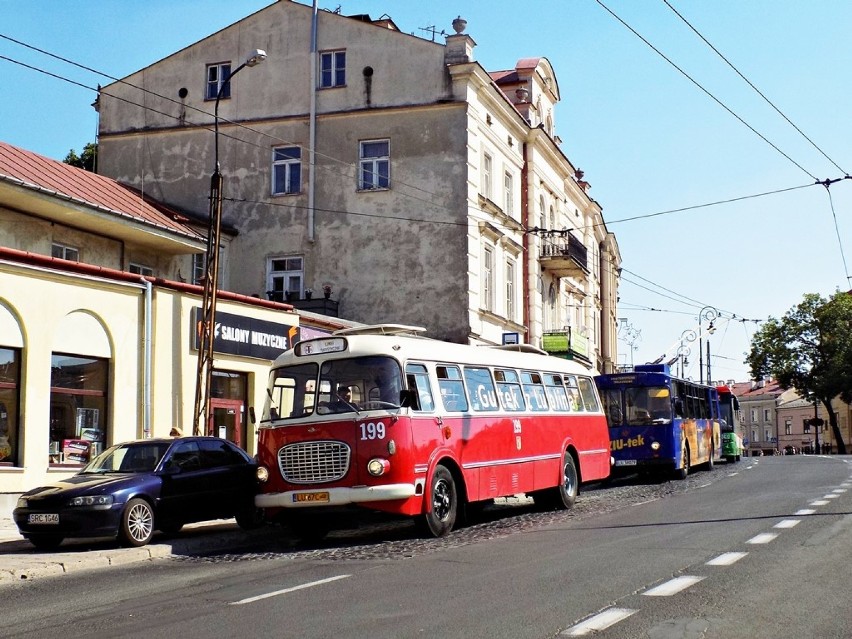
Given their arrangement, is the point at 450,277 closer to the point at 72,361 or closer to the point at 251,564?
the point at 72,361

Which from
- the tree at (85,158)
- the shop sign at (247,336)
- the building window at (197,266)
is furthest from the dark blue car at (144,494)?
the tree at (85,158)

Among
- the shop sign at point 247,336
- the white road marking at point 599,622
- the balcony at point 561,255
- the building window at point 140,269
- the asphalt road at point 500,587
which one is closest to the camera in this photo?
the white road marking at point 599,622

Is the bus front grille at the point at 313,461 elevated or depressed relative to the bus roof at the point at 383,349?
depressed

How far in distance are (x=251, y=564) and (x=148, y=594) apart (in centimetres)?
246

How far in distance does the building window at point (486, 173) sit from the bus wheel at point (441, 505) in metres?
20.9

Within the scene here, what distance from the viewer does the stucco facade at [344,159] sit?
33.6 m

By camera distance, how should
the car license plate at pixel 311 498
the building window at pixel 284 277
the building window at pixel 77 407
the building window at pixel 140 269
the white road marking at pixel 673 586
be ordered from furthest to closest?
the building window at pixel 284 277, the building window at pixel 140 269, the building window at pixel 77 407, the car license plate at pixel 311 498, the white road marking at pixel 673 586

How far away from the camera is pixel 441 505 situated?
49.2 ft

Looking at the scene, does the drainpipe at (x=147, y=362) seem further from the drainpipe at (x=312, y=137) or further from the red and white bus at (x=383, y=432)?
the drainpipe at (x=312, y=137)

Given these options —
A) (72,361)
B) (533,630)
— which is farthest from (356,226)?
(533,630)

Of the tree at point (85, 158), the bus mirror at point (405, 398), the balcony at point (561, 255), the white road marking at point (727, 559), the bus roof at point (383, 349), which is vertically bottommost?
the white road marking at point (727, 559)

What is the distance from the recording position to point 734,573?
9.84 m

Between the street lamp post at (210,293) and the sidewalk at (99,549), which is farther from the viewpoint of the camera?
the street lamp post at (210,293)

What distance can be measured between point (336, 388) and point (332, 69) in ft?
72.4
